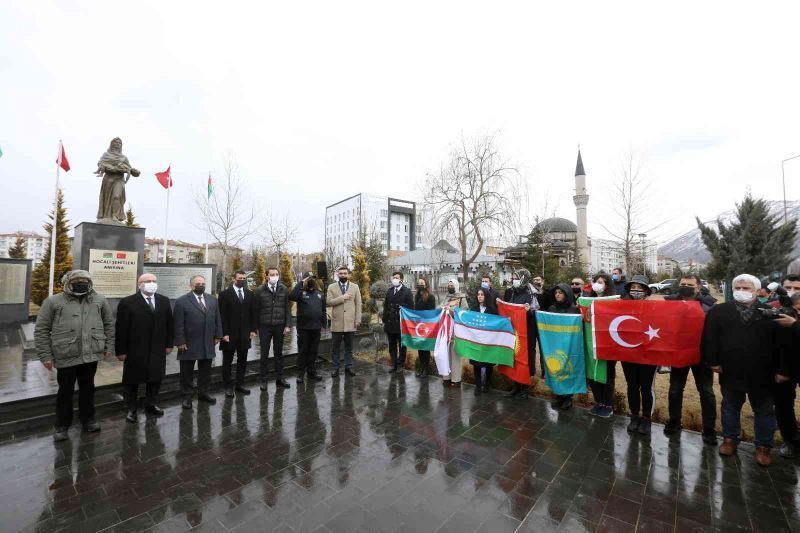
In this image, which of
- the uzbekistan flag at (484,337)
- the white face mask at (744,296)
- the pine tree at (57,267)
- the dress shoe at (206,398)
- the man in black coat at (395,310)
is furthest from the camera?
the pine tree at (57,267)

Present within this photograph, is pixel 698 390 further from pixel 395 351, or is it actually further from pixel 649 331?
pixel 395 351

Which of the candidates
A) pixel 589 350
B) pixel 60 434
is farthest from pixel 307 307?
pixel 589 350

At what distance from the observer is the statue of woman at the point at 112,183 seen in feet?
27.8

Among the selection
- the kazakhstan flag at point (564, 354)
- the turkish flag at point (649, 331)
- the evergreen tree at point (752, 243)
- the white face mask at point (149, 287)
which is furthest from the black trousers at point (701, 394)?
the evergreen tree at point (752, 243)

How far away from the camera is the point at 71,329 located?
13.9ft

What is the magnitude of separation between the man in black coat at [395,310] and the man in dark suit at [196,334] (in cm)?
320

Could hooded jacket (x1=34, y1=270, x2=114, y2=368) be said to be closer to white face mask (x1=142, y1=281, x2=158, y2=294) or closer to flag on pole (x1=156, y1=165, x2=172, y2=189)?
white face mask (x1=142, y1=281, x2=158, y2=294)

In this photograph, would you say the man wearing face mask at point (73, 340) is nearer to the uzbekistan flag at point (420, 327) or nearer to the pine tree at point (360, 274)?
the uzbekistan flag at point (420, 327)

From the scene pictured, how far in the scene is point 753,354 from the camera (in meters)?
3.71

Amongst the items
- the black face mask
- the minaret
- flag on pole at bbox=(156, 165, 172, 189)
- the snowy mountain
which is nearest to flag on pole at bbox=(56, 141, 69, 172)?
flag on pole at bbox=(156, 165, 172, 189)

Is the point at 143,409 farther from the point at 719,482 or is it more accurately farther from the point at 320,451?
the point at 719,482

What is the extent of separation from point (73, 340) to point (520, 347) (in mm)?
6105

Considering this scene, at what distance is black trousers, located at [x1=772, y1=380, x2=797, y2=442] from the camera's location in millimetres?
3879

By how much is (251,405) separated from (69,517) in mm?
2638
